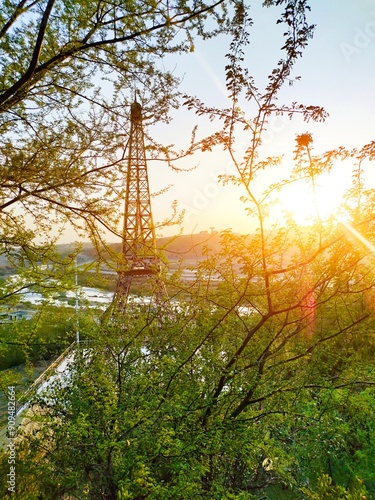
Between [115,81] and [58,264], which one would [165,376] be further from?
[115,81]

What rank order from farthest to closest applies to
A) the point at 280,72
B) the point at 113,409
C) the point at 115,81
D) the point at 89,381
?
the point at 89,381, the point at 113,409, the point at 115,81, the point at 280,72

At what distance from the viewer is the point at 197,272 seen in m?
5.09

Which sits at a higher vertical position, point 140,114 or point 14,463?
point 140,114

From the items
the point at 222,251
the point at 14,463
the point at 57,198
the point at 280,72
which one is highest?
the point at 280,72

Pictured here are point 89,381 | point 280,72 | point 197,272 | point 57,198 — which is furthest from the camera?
point 89,381

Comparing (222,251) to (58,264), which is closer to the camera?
(222,251)

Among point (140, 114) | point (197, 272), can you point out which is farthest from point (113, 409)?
point (140, 114)

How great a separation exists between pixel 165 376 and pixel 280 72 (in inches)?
174

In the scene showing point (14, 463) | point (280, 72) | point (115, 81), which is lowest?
point (14, 463)

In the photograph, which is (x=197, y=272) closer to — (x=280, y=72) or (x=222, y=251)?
(x=222, y=251)

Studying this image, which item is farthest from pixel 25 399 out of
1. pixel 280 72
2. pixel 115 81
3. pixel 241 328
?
pixel 280 72

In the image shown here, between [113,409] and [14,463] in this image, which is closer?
[113,409]

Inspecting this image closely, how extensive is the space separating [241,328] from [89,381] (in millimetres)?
2906

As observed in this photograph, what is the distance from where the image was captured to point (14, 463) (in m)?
5.16
